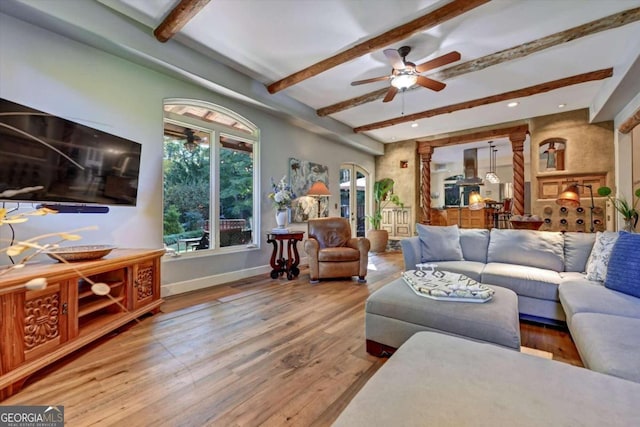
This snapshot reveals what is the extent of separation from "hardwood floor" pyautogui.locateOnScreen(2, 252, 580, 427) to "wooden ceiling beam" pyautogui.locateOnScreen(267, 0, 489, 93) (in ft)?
9.54

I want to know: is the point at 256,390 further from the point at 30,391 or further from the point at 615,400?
the point at 615,400

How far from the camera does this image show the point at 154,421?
1.46 metres

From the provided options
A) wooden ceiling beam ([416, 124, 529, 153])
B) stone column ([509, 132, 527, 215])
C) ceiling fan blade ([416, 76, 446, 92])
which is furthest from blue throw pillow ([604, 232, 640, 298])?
wooden ceiling beam ([416, 124, 529, 153])

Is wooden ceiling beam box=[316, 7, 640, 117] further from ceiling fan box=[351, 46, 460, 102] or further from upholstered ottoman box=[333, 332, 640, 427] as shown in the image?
upholstered ottoman box=[333, 332, 640, 427]

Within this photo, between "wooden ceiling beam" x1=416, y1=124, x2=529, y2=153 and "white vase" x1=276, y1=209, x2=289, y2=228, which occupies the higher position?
"wooden ceiling beam" x1=416, y1=124, x2=529, y2=153

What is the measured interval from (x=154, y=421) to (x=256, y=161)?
3.76 metres

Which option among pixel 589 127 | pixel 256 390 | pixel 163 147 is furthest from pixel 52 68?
pixel 589 127

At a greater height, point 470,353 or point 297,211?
point 297,211

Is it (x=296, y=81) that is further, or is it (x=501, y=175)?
(x=501, y=175)

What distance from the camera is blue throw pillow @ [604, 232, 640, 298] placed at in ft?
6.64

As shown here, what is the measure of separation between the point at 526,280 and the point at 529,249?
0.55 metres

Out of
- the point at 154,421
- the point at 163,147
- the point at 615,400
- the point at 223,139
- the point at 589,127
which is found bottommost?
the point at 154,421

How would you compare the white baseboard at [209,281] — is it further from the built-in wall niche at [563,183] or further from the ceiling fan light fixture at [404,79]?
the built-in wall niche at [563,183]

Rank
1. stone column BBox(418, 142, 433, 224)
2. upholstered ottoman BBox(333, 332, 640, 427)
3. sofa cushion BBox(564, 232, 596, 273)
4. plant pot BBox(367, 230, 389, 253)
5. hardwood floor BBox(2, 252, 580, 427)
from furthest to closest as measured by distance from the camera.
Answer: stone column BBox(418, 142, 433, 224) < plant pot BBox(367, 230, 389, 253) < sofa cushion BBox(564, 232, 596, 273) < hardwood floor BBox(2, 252, 580, 427) < upholstered ottoman BBox(333, 332, 640, 427)
